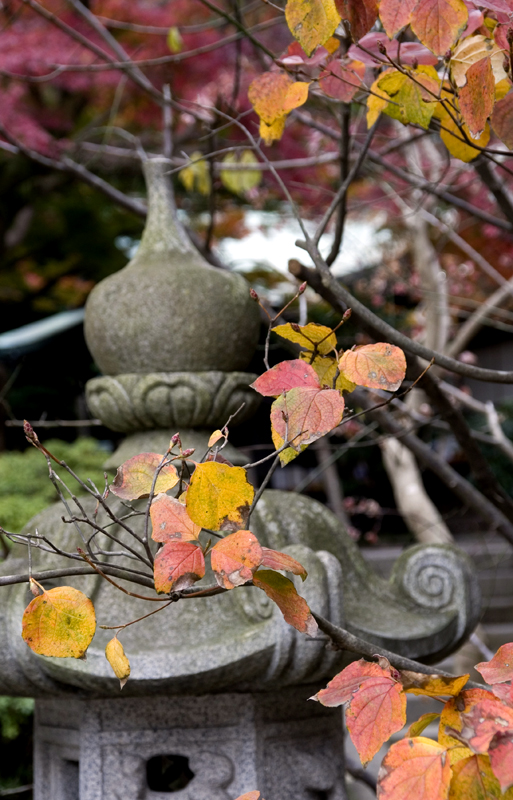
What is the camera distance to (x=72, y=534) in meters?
1.87

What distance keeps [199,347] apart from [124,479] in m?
0.82

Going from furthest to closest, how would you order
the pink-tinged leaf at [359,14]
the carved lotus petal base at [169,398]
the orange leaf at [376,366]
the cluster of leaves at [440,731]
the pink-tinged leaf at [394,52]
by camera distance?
the carved lotus petal base at [169,398] < the pink-tinged leaf at [394,52] < the pink-tinged leaf at [359,14] < the orange leaf at [376,366] < the cluster of leaves at [440,731]

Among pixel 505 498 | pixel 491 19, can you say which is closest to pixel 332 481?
pixel 505 498

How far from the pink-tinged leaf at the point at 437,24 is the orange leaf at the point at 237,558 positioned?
0.79m

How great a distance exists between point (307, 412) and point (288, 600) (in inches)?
10.4

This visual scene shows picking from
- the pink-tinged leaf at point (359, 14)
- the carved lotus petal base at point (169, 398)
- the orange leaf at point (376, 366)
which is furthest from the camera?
the carved lotus petal base at point (169, 398)

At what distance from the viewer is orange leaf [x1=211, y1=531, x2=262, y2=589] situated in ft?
3.11

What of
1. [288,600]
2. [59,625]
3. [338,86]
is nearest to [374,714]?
[288,600]

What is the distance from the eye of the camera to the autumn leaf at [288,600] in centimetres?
105

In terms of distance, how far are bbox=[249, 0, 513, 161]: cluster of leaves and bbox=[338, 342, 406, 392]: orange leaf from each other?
391 mm

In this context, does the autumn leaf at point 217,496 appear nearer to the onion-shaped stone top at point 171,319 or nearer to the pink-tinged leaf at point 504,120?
the pink-tinged leaf at point 504,120

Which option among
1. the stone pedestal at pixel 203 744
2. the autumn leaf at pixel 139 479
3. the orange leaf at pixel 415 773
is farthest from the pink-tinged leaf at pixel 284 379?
the stone pedestal at pixel 203 744

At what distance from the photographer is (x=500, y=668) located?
1.05 meters

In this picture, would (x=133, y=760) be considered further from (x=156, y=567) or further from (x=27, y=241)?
(x=27, y=241)
